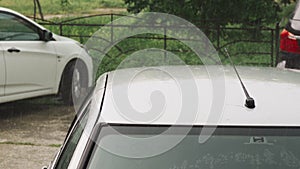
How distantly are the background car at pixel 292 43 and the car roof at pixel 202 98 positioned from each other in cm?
454

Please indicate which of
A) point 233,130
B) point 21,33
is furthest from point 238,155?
point 21,33

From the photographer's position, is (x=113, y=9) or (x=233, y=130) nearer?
(x=233, y=130)

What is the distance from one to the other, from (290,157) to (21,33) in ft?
23.5

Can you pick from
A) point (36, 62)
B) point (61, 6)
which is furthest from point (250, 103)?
point (61, 6)

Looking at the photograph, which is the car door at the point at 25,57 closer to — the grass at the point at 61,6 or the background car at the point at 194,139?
the background car at the point at 194,139

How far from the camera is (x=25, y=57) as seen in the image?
376 inches

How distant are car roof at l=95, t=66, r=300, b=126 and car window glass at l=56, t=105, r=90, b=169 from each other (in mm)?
167

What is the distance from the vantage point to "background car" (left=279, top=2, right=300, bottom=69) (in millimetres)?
8586

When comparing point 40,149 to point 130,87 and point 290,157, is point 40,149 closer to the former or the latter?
point 130,87

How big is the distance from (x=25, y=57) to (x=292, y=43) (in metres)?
3.42

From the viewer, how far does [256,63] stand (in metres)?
13.1

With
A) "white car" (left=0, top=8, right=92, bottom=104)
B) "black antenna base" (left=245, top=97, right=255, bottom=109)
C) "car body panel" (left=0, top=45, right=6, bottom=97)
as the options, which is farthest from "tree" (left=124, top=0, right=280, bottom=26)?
"black antenna base" (left=245, top=97, right=255, bottom=109)

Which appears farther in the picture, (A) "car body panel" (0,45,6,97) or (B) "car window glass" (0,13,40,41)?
(B) "car window glass" (0,13,40,41)

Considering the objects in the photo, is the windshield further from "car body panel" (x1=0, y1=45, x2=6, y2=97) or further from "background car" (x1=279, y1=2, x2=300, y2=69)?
"car body panel" (x1=0, y1=45, x2=6, y2=97)
